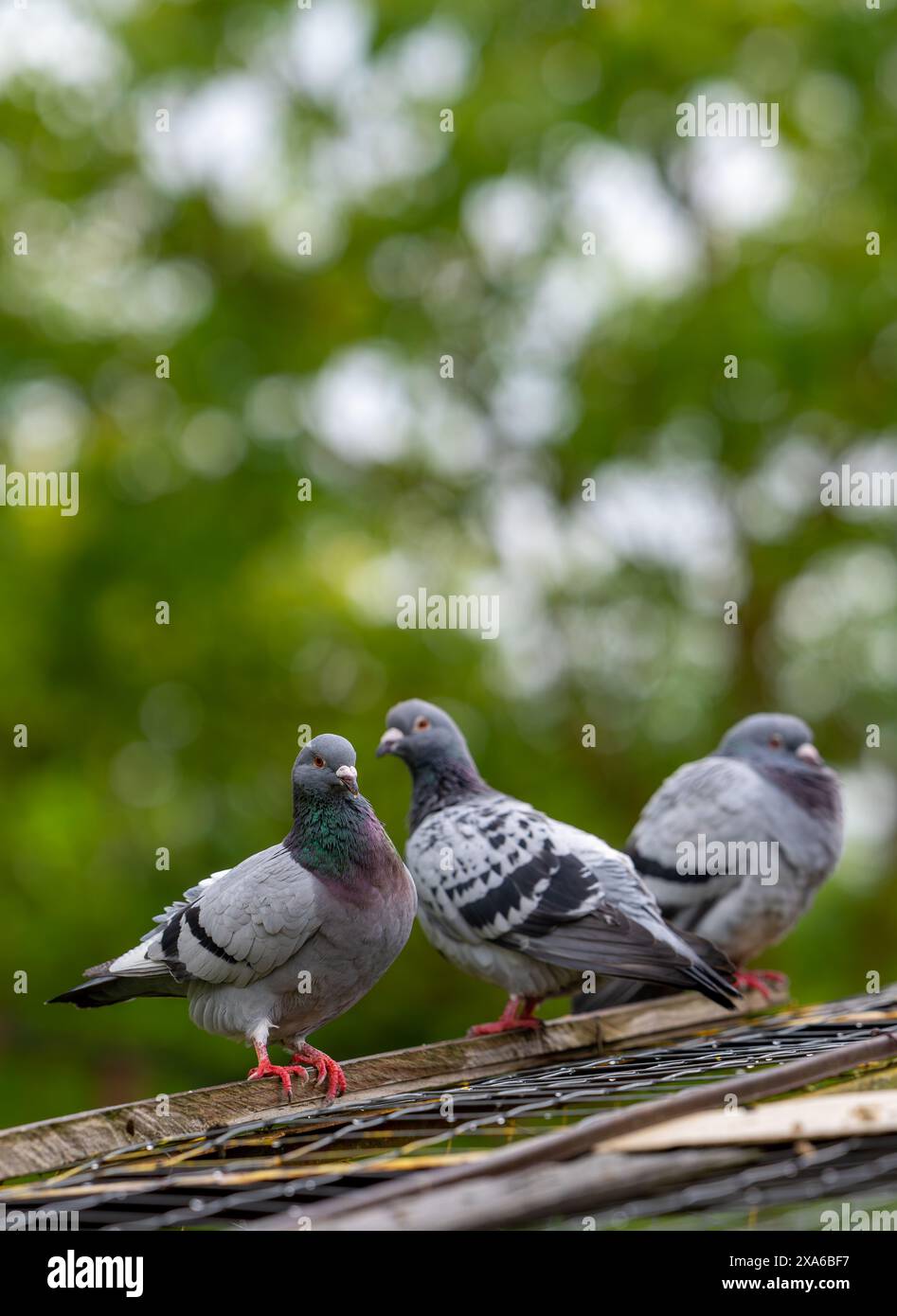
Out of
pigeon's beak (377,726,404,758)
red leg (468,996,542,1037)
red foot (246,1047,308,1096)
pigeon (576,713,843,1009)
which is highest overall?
pigeon's beak (377,726,404,758)

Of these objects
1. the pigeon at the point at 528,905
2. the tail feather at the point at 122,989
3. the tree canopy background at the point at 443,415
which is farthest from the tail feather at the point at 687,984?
the tree canopy background at the point at 443,415

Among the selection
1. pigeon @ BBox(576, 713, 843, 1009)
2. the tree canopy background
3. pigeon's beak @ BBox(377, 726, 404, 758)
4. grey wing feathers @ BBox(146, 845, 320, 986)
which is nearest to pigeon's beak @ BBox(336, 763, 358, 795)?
grey wing feathers @ BBox(146, 845, 320, 986)

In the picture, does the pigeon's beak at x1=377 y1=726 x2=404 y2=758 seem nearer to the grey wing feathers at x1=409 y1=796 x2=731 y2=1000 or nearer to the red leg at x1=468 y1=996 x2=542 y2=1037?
the grey wing feathers at x1=409 y1=796 x2=731 y2=1000

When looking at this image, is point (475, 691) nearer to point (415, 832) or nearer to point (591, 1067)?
point (415, 832)

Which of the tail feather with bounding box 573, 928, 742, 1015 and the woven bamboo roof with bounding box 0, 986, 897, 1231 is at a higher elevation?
the tail feather with bounding box 573, 928, 742, 1015

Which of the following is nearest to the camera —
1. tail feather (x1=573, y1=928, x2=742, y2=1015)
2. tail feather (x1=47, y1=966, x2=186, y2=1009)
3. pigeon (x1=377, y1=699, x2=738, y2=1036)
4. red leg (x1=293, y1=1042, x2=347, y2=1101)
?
red leg (x1=293, y1=1042, x2=347, y2=1101)

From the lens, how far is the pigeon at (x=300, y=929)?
4.11 metres

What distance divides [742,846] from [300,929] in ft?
9.23

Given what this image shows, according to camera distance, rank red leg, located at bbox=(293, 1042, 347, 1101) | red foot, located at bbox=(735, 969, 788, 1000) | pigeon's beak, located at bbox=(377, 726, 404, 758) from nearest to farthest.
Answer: red leg, located at bbox=(293, 1042, 347, 1101) → pigeon's beak, located at bbox=(377, 726, 404, 758) → red foot, located at bbox=(735, 969, 788, 1000)

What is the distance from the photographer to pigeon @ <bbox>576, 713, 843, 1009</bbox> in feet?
21.0

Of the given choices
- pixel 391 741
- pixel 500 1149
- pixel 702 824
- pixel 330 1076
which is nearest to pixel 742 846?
pixel 702 824

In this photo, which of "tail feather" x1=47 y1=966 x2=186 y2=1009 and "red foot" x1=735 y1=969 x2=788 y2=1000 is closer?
"tail feather" x1=47 y1=966 x2=186 y2=1009

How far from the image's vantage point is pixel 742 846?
20.9 ft

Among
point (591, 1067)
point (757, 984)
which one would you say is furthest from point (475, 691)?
point (591, 1067)
